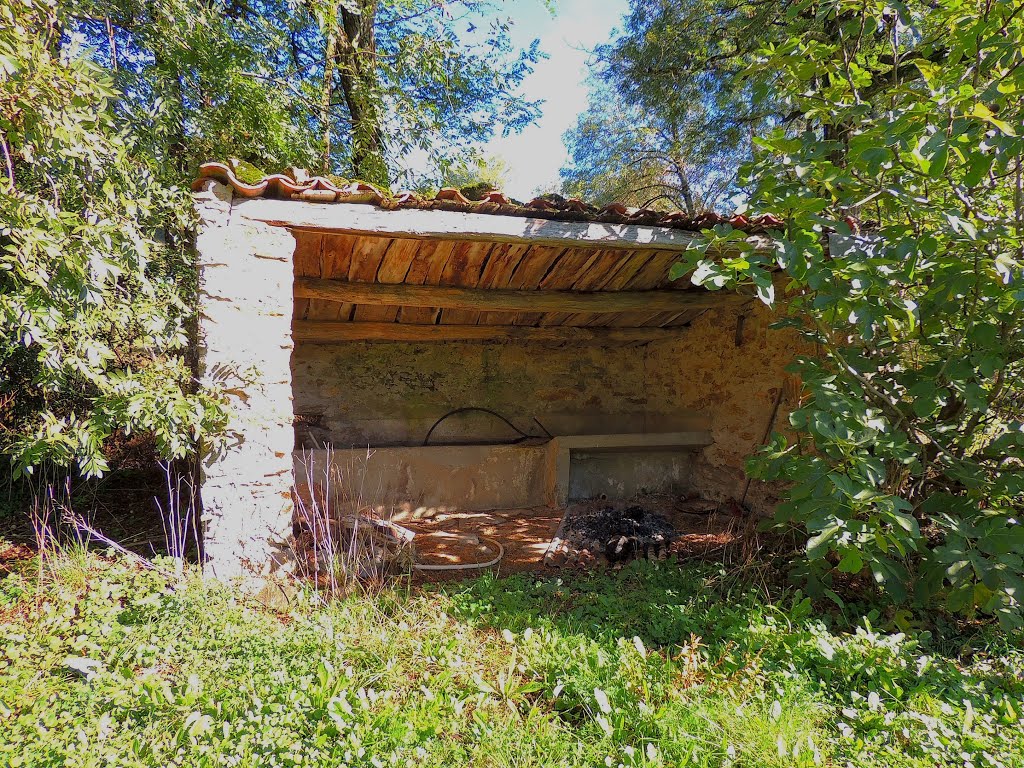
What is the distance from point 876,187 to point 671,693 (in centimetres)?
273

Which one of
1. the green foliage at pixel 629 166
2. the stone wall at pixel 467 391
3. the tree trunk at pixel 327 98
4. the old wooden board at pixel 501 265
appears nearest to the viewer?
the old wooden board at pixel 501 265

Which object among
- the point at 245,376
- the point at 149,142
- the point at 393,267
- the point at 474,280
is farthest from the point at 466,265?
the point at 149,142

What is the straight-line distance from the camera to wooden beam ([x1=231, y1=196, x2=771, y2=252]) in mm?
3369

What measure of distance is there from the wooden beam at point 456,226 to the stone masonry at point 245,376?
0.41 feet

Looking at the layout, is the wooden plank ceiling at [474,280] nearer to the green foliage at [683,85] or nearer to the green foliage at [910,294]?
the green foliage at [683,85]

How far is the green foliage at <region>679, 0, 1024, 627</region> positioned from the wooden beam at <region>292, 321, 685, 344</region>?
298cm

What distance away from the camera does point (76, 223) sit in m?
2.76

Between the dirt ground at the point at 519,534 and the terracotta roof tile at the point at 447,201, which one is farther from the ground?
the terracotta roof tile at the point at 447,201

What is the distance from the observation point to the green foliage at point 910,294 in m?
2.62

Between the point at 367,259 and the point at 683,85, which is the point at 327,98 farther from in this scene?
the point at 683,85

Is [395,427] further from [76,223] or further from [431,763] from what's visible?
[431,763]

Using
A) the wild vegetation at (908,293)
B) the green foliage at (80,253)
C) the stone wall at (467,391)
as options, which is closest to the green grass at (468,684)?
the wild vegetation at (908,293)

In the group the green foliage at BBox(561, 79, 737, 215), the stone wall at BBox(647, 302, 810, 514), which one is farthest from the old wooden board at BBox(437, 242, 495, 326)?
the green foliage at BBox(561, 79, 737, 215)

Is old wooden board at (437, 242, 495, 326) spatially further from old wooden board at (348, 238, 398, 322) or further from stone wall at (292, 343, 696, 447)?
stone wall at (292, 343, 696, 447)
